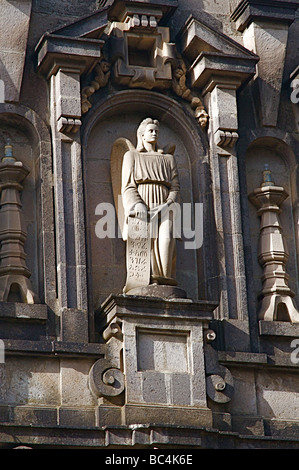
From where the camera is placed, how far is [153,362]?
1789 centimetres

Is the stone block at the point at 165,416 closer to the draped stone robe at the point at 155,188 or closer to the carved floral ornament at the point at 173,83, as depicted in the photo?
the draped stone robe at the point at 155,188

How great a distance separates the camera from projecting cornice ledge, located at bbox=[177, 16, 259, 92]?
19578 mm

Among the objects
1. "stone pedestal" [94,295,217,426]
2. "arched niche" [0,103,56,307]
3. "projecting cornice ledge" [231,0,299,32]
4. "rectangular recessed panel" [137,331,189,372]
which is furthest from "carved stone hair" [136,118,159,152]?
"rectangular recessed panel" [137,331,189,372]

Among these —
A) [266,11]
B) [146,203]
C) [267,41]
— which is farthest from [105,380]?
[266,11]

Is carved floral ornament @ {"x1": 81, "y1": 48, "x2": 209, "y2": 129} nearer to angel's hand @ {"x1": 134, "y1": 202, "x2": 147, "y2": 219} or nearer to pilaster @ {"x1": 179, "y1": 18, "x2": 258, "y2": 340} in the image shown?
pilaster @ {"x1": 179, "y1": 18, "x2": 258, "y2": 340}

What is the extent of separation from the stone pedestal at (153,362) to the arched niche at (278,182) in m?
1.75

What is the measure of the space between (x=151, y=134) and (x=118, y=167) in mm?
603

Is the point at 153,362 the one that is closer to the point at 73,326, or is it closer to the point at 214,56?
the point at 73,326

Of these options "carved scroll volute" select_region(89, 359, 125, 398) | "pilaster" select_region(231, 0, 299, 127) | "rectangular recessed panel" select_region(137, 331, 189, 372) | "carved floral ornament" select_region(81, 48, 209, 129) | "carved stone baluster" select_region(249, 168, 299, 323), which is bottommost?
"carved scroll volute" select_region(89, 359, 125, 398)

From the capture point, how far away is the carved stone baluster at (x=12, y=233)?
1830cm

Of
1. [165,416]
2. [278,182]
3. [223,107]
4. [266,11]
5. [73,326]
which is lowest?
[165,416]

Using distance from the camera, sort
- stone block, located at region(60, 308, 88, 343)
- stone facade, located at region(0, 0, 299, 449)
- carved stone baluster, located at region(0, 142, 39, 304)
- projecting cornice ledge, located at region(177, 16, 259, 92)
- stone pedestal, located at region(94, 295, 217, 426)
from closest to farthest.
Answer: stone pedestal, located at region(94, 295, 217, 426) → stone facade, located at region(0, 0, 299, 449) → stone block, located at region(60, 308, 88, 343) → carved stone baluster, located at region(0, 142, 39, 304) → projecting cornice ledge, located at region(177, 16, 259, 92)

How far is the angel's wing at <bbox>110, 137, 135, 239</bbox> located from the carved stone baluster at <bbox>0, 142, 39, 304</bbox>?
45.4 inches

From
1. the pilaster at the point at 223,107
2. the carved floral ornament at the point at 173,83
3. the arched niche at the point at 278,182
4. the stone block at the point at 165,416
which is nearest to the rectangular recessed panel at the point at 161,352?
the stone block at the point at 165,416
